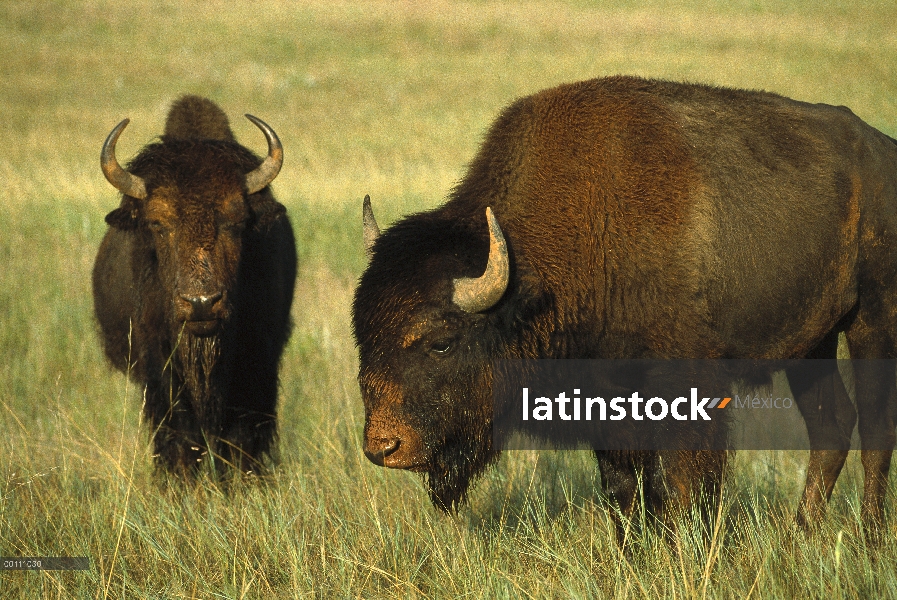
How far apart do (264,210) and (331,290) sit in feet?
17.5

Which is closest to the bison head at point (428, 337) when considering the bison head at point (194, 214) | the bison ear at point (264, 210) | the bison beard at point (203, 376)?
the bison head at point (194, 214)

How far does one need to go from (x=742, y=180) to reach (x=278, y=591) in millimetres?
2781

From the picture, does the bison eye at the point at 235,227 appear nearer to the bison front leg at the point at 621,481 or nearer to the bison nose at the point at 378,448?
the bison nose at the point at 378,448

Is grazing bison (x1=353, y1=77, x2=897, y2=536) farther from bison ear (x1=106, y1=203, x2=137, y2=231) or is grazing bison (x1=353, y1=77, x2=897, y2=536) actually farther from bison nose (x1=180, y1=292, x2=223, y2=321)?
bison ear (x1=106, y1=203, x2=137, y2=231)

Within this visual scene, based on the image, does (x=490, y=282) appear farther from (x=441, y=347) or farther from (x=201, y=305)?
(x=201, y=305)

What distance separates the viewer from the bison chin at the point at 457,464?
432 centimetres

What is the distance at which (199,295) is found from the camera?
555cm

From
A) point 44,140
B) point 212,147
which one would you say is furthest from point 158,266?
point 44,140

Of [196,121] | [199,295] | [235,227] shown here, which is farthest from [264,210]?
[196,121]

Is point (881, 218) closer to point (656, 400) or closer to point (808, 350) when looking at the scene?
point (808, 350)

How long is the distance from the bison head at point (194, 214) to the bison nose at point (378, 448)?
6.20 ft

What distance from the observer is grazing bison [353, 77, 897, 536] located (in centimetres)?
416

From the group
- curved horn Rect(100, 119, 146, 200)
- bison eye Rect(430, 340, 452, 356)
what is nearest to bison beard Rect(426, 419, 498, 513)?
bison eye Rect(430, 340, 452, 356)

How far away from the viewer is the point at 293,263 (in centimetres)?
776
